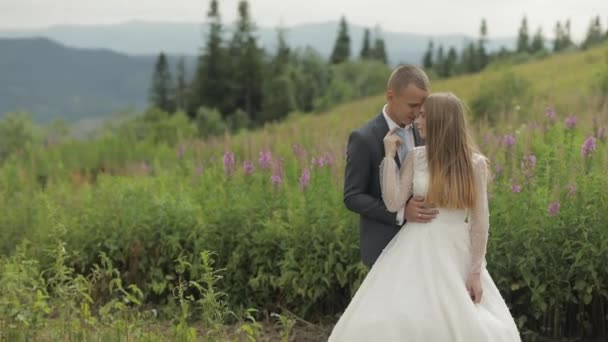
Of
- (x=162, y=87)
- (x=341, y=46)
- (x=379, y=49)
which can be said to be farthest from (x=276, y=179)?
(x=379, y=49)

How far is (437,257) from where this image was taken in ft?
11.6

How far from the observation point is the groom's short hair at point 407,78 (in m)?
3.49

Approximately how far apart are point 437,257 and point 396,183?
14.8 inches

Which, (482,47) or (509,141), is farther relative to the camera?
(482,47)

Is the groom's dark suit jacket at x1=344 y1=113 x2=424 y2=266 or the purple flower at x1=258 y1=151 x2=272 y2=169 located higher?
the groom's dark suit jacket at x1=344 y1=113 x2=424 y2=266

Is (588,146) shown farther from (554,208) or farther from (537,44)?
(537,44)

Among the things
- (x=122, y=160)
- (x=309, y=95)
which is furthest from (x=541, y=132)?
(x=309, y=95)

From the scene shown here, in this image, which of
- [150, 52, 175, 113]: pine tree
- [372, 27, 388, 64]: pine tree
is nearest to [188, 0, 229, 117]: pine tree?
[150, 52, 175, 113]: pine tree

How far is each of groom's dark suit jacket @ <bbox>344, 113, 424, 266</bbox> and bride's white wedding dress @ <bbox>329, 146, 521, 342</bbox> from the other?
5.2 inches

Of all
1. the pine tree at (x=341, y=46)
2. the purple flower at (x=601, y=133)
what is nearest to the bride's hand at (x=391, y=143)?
the purple flower at (x=601, y=133)

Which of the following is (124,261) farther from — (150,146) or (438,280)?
(150,146)

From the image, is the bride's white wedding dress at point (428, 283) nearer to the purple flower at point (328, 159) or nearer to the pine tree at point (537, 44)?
the purple flower at point (328, 159)

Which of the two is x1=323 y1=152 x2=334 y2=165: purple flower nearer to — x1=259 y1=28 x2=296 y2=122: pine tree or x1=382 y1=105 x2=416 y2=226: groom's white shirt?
x1=382 y1=105 x2=416 y2=226: groom's white shirt

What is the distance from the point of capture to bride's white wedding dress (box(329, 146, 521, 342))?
3.43 meters
